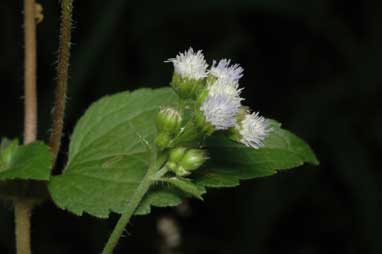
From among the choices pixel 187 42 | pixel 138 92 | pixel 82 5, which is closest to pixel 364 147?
pixel 187 42

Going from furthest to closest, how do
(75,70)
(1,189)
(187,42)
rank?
(187,42) → (75,70) → (1,189)

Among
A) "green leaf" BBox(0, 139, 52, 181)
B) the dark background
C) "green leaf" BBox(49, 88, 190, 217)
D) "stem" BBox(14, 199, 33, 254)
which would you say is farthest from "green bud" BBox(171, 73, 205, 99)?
the dark background

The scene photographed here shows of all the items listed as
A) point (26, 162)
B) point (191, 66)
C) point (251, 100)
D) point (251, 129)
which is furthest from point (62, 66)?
point (251, 100)

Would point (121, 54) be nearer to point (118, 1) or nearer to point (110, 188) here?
point (118, 1)

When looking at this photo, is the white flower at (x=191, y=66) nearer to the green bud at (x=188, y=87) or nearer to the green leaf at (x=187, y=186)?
the green bud at (x=188, y=87)

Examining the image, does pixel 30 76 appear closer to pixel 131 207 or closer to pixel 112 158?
pixel 112 158

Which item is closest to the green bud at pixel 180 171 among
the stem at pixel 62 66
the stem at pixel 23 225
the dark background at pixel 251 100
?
the stem at pixel 62 66

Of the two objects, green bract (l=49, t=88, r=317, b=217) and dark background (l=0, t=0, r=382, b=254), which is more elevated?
green bract (l=49, t=88, r=317, b=217)

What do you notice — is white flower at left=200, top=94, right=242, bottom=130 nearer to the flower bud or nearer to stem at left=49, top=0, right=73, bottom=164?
the flower bud
